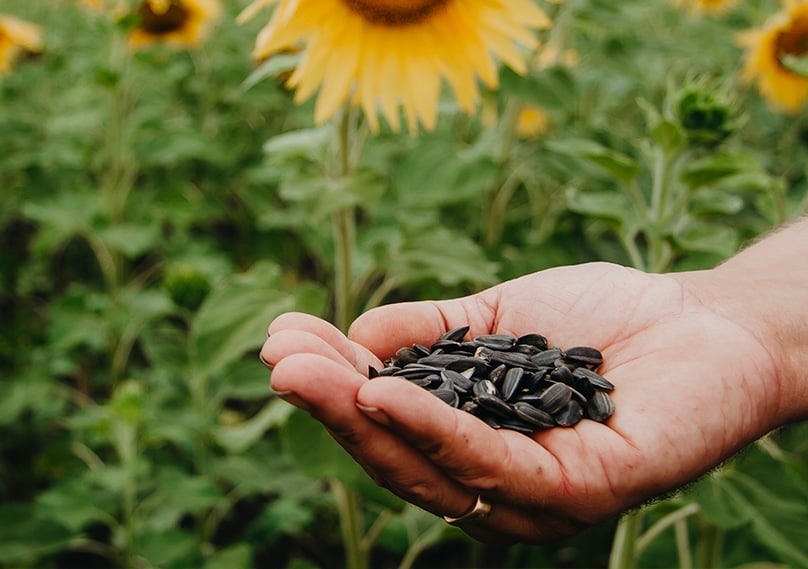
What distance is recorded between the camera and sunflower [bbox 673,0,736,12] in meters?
3.51

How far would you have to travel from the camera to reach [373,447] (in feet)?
3.38

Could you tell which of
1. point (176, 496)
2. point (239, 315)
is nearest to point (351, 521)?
point (176, 496)

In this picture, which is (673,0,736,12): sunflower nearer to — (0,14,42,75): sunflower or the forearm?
the forearm

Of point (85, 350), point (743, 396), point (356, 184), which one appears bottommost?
point (85, 350)

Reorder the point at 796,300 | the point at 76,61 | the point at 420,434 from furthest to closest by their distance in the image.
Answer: the point at 76,61 → the point at 796,300 → the point at 420,434

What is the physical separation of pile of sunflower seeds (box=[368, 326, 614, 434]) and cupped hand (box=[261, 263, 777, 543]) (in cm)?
4

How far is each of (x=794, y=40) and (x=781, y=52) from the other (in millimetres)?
57

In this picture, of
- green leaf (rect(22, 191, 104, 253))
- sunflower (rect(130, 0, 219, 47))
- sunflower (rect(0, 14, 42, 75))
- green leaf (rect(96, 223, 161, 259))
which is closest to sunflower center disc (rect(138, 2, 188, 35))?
sunflower (rect(130, 0, 219, 47))

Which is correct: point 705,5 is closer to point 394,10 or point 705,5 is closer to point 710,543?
point 394,10

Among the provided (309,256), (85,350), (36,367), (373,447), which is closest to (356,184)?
(373,447)

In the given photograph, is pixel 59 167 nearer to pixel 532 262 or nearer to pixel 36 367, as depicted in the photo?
pixel 36 367

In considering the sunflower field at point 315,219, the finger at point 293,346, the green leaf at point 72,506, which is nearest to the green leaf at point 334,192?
the sunflower field at point 315,219

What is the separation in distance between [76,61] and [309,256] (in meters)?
1.18

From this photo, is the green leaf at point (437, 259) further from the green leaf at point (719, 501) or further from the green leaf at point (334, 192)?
the green leaf at point (719, 501)
